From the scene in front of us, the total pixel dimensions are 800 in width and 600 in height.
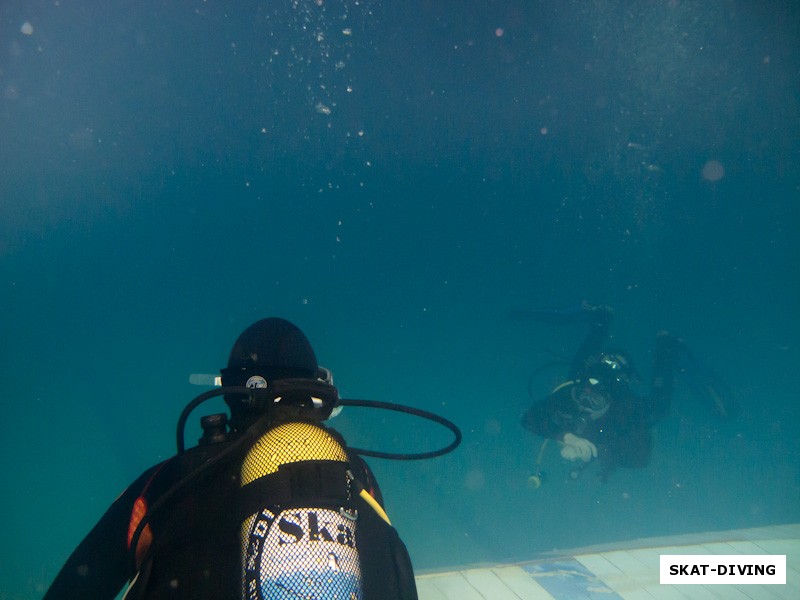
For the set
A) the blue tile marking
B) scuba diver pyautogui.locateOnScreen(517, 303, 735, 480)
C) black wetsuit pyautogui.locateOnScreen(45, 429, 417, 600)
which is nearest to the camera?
black wetsuit pyautogui.locateOnScreen(45, 429, 417, 600)

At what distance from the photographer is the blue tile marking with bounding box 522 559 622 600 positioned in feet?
16.4

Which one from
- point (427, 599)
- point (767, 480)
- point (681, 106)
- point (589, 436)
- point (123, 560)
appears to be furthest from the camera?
point (681, 106)

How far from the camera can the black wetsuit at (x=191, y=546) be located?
1029 mm

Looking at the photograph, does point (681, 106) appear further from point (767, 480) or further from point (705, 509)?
point (705, 509)

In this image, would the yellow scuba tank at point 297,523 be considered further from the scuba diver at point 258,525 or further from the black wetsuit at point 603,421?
the black wetsuit at point 603,421

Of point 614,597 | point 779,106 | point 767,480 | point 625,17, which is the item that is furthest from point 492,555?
point 779,106

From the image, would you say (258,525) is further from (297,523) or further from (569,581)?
(569,581)

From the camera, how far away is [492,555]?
9.50 meters

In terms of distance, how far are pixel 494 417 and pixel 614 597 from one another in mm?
19136

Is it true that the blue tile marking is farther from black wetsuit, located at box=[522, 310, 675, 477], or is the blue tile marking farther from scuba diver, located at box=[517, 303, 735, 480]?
Result: black wetsuit, located at box=[522, 310, 675, 477]

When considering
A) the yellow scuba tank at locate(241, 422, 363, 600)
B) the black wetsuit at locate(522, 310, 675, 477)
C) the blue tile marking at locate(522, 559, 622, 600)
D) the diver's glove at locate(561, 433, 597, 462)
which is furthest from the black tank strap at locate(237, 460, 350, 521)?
the black wetsuit at locate(522, 310, 675, 477)

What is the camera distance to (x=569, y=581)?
524cm

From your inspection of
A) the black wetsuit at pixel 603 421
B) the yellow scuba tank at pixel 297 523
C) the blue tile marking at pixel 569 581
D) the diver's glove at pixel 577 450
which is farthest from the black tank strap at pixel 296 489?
the black wetsuit at pixel 603 421

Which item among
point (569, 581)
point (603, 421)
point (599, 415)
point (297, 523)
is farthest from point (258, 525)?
point (603, 421)
